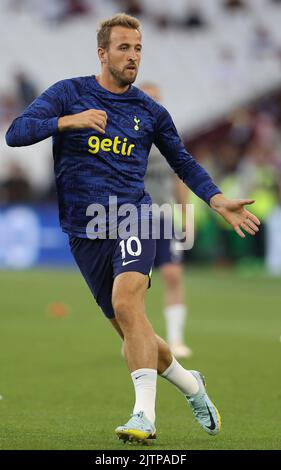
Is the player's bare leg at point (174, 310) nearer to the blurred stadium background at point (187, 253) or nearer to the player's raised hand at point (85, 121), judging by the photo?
the blurred stadium background at point (187, 253)

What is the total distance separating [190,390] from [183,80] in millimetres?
24010

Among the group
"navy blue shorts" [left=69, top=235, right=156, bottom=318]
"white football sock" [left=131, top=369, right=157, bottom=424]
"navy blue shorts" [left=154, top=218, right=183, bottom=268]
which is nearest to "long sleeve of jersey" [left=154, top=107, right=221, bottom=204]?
"navy blue shorts" [left=69, top=235, right=156, bottom=318]

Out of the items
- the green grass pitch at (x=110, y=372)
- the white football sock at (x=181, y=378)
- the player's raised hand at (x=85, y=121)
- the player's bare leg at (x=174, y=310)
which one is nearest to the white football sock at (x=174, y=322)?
the player's bare leg at (x=174, y=310)

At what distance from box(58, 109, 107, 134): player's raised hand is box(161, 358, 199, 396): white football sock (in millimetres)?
1502

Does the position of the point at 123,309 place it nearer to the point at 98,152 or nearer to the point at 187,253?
the point at 98,152

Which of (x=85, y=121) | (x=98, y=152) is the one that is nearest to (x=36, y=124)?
(x=85, y=121)

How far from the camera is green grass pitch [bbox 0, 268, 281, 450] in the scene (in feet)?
21.5

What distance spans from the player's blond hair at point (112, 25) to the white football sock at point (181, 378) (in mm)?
1939

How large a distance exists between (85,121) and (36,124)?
0.27 metres

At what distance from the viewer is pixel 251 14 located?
30.9 m

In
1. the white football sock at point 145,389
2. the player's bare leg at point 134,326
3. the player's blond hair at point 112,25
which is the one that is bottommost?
the white football sock at point 145,389

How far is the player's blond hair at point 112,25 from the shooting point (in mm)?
6480

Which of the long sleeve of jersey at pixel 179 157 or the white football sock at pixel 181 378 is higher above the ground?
the long sleeve of jersey at pixel 179 157

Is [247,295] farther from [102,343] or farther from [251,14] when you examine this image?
[251,14]
